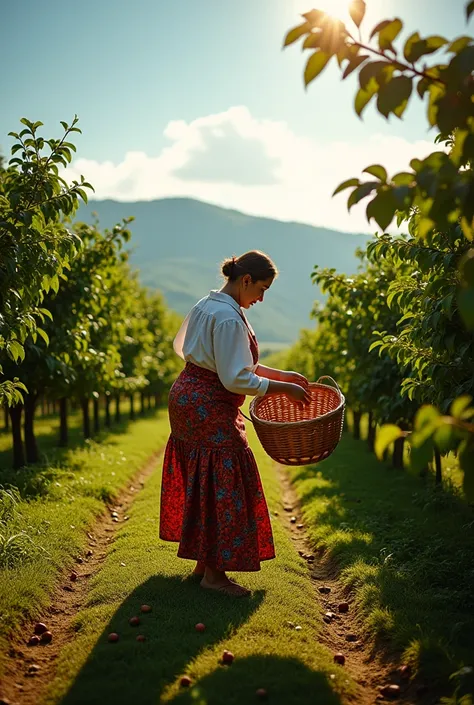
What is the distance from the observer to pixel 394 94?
3.36m

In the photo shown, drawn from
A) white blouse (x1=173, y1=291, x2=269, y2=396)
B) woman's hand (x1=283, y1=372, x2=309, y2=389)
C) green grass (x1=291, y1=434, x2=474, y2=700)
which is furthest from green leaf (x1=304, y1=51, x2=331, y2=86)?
green grass (x1=291, y1=434, x2=474, y2=700)

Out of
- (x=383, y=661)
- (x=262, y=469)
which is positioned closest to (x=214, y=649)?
(x=383, y=661)

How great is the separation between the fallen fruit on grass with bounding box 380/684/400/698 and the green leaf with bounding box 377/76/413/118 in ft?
12.7

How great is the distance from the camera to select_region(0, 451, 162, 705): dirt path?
457 centimetres

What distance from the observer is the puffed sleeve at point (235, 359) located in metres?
5.61

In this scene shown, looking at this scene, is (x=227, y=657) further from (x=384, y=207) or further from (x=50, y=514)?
(x=50, y=514)

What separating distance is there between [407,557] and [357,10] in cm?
599

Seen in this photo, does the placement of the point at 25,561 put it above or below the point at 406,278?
below

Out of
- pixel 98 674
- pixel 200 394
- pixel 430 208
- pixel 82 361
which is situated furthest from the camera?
pixel 82 361

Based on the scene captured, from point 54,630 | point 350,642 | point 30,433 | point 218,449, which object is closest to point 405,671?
point 350,642

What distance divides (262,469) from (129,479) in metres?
3.62

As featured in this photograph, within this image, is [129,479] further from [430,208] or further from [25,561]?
[430,208]

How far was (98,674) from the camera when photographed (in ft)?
15.2

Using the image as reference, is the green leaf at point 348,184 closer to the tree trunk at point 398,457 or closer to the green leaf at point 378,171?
the green leaf at point 378,171
